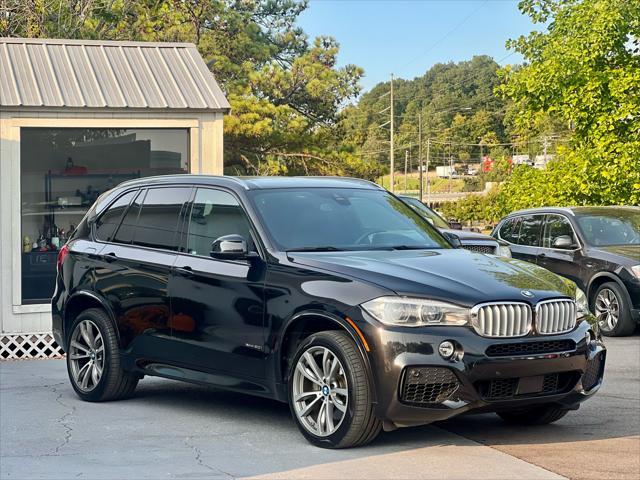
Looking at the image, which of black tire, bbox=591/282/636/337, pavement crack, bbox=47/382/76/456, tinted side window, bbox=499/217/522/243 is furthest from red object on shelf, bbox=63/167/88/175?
black tire, bbox=591/282/636/337

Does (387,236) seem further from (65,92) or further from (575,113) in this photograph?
(575,113)

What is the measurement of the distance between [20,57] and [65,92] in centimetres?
124

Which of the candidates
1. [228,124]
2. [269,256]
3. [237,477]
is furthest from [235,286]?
[228,124]

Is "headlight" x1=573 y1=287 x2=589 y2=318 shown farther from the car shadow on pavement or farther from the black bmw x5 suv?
the car shadow on pavement

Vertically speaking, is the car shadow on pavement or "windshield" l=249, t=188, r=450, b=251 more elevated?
"windshield" l=249, t=188, r=450, b=251

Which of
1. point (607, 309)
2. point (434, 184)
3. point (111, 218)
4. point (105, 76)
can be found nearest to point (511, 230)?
point (607, 309)

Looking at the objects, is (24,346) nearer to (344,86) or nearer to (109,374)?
(109,374)

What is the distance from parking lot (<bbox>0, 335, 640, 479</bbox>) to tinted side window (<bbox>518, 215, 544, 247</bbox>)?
7.16 m

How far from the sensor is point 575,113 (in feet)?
69.4

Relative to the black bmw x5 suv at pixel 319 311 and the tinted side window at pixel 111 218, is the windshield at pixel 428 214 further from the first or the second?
the black bmw x5 suv at pixel 319 311

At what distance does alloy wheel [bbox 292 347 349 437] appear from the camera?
7.45m

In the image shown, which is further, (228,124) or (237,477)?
(228,124)

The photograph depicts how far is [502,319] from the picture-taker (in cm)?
732

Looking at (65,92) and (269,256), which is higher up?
(65,92)
